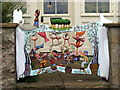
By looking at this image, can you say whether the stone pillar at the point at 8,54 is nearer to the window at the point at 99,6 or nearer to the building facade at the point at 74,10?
the building facade at the point at 74,10

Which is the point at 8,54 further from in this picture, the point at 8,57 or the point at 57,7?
the point at 57,7

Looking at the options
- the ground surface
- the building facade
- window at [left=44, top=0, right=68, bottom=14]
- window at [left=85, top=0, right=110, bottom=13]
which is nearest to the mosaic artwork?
the ground surface

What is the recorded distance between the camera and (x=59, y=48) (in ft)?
14.7

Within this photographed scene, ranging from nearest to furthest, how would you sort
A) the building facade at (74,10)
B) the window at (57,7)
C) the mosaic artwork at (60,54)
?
the mosaic artwork at (60,54) < the building facade at (74,10) < the window at (57,7)

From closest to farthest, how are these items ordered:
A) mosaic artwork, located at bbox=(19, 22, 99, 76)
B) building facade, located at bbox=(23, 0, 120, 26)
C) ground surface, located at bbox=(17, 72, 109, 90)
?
1. ground surface, located at bbox=(17, 72, 109, 90)
2. mosaic artwork, located at bbox=(19, 22, 99, 76)
3. building facade, located at bbox=(23, 0, 120, 26)

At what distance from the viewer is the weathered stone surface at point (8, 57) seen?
389 centimetres

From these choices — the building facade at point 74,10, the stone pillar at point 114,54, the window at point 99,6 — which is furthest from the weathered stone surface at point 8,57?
the window at point 99,6

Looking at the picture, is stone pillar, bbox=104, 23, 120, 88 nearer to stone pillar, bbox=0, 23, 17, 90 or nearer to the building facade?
stone pillar, bbox=0, 23, 17, 90

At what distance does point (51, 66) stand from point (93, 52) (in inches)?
29.9

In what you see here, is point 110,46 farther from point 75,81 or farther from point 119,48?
point 75,81

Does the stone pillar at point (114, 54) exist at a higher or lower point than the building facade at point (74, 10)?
lower

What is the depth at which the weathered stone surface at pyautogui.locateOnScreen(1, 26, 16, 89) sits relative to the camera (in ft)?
12.8

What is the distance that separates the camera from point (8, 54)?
12.8 ft

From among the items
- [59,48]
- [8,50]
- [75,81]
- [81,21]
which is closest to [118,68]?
[75,81]
